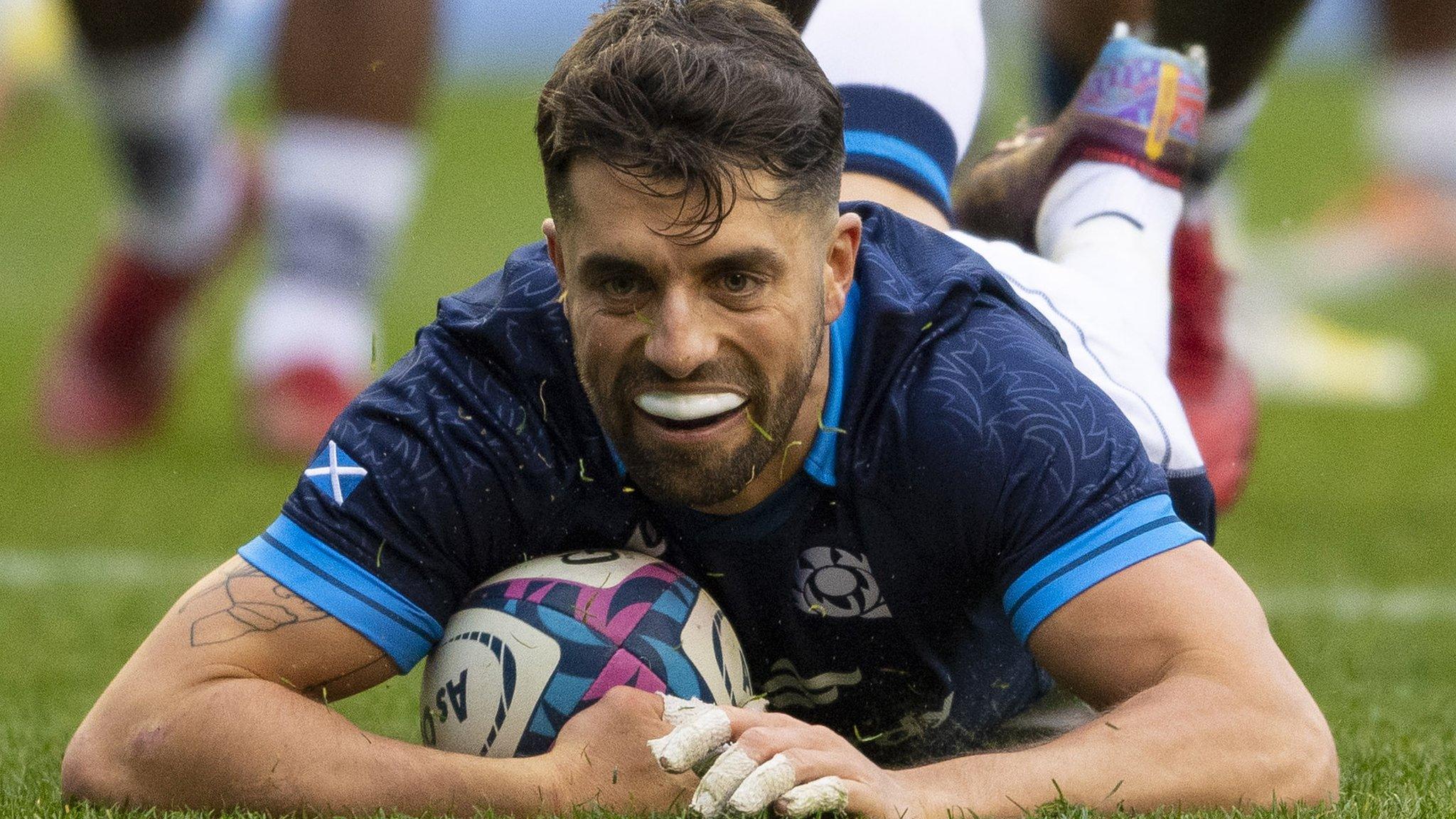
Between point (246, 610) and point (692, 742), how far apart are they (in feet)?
2.67

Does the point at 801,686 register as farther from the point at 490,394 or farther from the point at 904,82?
the point at 904,82

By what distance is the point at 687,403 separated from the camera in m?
3.00

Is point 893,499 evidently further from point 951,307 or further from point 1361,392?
point 1361,392

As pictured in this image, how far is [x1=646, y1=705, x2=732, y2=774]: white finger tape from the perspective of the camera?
2.76 m

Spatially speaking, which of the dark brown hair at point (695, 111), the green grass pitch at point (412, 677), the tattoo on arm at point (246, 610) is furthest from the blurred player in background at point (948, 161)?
the tattoo on arm at point (246, 610)

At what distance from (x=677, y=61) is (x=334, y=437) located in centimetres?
82

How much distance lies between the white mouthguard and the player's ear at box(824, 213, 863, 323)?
0.28m

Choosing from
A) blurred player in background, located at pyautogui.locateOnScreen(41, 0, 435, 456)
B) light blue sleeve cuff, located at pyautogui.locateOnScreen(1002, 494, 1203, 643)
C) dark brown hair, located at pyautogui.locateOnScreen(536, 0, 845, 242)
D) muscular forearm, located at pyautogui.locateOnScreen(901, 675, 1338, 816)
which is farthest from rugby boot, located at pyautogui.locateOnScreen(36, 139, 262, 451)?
muscular forearm, located at pyautogui.locateOnScreen(901, 675, 1338, 816)

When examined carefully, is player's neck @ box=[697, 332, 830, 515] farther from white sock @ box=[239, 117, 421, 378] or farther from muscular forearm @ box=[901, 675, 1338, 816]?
white sock @ box=[239, 117, 421, 378]

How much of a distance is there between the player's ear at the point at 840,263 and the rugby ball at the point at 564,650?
0.50 m

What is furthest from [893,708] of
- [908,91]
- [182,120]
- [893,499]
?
[182,120]

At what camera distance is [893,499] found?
3201 millimetres

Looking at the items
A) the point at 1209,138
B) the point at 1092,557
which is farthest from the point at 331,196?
the point at 1092,557

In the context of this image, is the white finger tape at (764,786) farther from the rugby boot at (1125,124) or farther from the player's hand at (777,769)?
the rugby boot at (1125,124)
